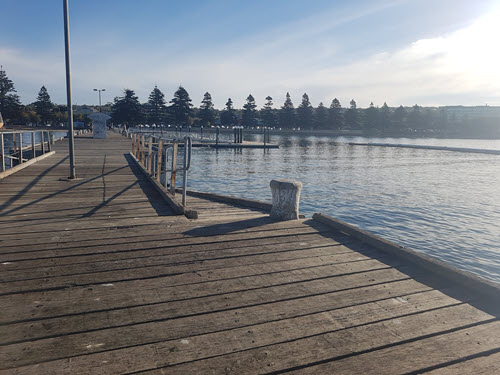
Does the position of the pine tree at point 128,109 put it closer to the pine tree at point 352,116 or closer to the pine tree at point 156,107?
the pine tree at point 156,107

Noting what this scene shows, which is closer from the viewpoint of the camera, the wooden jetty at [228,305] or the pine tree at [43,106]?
the wooden jetty at [228,305]

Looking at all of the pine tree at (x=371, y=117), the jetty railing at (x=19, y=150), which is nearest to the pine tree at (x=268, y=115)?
the pine tree at (x=371, y=117)

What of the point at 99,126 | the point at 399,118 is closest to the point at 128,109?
the point at 99,126

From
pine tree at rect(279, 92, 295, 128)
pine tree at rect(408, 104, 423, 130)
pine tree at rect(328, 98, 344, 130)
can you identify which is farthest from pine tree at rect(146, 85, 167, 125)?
pine tree at rect(408, 104, 423, 130)

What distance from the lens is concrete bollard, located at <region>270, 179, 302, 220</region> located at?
531 cm

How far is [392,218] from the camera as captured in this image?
11.8 meters

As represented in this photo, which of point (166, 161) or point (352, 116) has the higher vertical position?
point (352, 116)

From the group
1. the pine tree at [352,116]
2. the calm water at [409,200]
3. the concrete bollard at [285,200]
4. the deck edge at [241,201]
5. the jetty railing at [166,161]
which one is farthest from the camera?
the pine tree at [352,116]

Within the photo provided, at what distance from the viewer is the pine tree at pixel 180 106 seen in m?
90.2

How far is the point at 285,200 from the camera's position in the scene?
5.34m

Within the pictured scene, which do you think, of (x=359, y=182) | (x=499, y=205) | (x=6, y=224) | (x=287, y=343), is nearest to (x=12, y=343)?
(x=287, y=343)

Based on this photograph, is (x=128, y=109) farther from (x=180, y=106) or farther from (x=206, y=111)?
(x=206, y=111)

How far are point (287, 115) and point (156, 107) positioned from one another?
3987cm

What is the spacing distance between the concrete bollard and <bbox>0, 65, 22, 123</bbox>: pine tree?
325 feet
